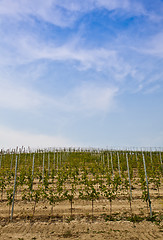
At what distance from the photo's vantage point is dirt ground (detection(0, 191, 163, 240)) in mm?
6094

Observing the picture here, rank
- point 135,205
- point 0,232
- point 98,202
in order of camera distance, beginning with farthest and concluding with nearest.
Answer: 1. point 98,202
2. point 135,205
3. point 0,232

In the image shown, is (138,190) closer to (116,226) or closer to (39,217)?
(116,226)

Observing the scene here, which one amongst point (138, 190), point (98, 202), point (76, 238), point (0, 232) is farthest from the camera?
point (138, 190)

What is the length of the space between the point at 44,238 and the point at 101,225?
7.41 ft

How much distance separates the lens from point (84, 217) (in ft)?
25.2

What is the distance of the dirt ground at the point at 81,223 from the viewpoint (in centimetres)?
609

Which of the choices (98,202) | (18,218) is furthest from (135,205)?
(18,218)

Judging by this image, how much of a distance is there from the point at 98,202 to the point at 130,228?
350 cm

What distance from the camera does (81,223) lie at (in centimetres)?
707

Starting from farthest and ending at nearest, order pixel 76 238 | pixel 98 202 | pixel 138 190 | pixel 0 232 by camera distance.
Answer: pixel 138 190
pixel 98 202
pixel 0 232
pixel 76 238

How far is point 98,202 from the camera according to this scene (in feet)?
32.4

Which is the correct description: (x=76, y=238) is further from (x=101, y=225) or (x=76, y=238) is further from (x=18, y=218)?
(x=18, y=218)

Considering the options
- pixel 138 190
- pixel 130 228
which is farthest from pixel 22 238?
pixel 138 190

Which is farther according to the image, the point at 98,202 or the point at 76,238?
the point at 98,202
